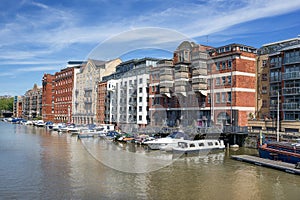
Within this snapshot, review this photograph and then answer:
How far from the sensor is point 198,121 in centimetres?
5294

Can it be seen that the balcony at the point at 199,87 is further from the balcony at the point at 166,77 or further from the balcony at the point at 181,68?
the balcony at the point at 166,77

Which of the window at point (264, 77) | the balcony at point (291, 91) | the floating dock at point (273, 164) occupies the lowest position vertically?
the floating dock at point (273, 164)

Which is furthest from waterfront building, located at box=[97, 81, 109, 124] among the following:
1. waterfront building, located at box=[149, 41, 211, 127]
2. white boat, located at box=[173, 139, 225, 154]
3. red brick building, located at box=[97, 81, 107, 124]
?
white boat, located at box=[173, 139, 225, 154]

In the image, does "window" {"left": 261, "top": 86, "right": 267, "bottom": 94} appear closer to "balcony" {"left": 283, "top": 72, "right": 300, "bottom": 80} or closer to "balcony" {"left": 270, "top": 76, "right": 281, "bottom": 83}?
"balcony" {"left": 270, "top": 76, "right": 281, "bottom": 83}

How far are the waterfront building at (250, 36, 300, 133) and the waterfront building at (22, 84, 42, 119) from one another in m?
116

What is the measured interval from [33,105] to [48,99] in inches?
1168

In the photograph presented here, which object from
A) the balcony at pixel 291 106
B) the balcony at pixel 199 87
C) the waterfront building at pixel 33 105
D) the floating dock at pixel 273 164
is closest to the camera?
the floating dock at pixel 273 164

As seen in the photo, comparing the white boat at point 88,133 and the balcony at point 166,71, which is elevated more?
the balcony at point 166,71

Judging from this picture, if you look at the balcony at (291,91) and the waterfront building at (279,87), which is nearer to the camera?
the balcony at (291,91)

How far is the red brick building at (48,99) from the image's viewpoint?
420ft

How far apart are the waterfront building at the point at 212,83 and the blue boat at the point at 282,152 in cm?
1278

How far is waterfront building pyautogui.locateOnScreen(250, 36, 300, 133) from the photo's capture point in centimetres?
4312

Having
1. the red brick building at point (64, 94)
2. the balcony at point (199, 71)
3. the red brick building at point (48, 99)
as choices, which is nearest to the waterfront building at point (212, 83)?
the balcony at point (199, 71)

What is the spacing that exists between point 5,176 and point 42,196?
753 centimetres
